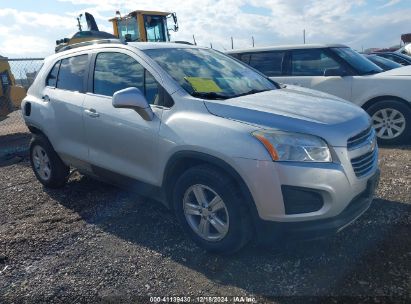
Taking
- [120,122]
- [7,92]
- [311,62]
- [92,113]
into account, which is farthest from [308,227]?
[7,92]

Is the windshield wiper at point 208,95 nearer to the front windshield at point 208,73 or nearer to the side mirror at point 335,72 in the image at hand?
the front windshield at point 208,73

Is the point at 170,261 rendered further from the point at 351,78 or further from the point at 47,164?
the point at 351,78

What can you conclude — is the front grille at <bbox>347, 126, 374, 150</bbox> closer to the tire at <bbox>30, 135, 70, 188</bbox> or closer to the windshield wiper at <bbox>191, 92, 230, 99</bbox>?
the windshield wiper at <bbox>191, 92, 230, 99</bbox>

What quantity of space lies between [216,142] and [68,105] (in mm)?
2161

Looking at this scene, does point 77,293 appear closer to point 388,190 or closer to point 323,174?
point 323,174

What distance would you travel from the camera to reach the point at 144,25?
512 inches

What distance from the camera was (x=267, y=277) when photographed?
288 centimetres

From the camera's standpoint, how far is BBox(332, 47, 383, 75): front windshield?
653 centimetres

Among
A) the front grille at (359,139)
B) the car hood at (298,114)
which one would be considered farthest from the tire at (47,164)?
the front grille at (359,139)

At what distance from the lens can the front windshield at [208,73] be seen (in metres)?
3.39

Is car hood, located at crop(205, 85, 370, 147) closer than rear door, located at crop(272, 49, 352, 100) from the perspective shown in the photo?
Yes


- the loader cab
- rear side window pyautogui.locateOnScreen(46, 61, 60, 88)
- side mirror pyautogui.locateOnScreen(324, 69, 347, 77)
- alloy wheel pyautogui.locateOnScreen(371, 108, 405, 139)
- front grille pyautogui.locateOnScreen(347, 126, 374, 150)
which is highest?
the loader cab

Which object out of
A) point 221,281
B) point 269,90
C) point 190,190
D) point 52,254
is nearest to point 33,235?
point 52,254

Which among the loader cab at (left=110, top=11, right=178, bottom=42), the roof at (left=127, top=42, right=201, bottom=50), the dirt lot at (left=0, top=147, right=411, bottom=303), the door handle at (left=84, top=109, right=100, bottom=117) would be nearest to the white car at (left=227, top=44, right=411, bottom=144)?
the dirt lot at (left=0, top=147, right=411, bottom=303)
